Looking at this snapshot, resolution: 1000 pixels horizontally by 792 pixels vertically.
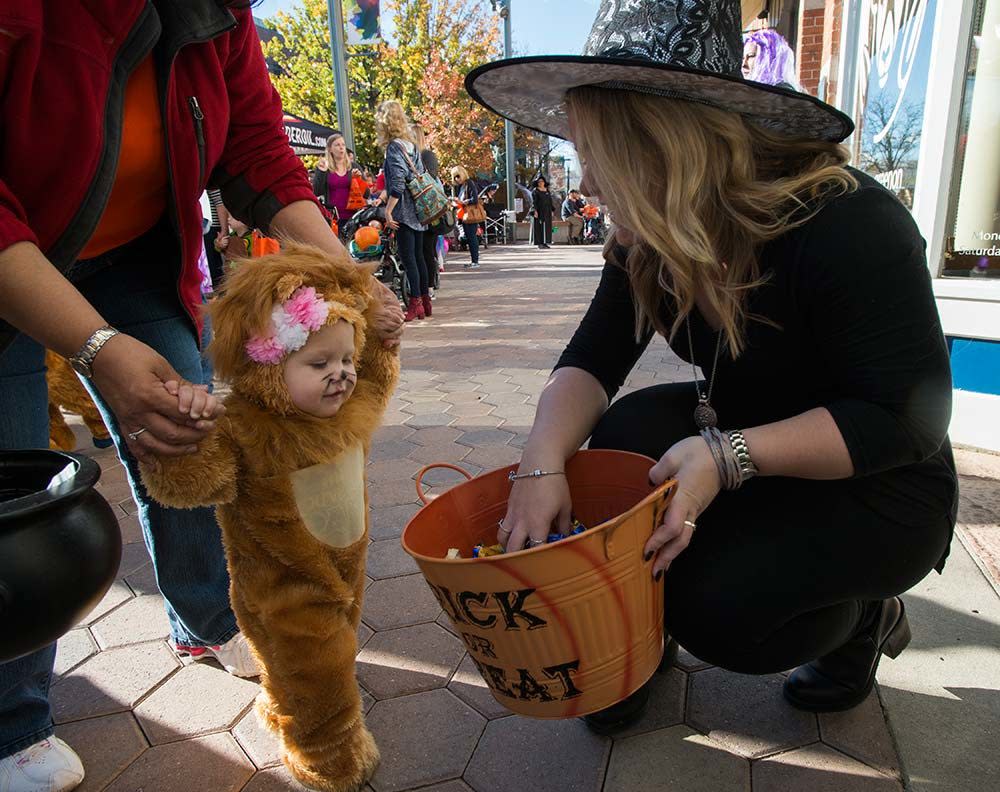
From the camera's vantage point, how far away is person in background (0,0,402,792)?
1137mm

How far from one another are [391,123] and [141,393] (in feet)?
19.6

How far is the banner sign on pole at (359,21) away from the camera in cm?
961

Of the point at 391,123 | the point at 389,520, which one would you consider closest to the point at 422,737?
the point at 389,520

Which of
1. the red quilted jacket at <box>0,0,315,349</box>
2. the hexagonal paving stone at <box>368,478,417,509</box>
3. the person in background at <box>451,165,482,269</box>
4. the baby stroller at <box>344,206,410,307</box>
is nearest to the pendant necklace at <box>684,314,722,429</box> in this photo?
the red quilted jacket at <box>0,0,315,349</box>

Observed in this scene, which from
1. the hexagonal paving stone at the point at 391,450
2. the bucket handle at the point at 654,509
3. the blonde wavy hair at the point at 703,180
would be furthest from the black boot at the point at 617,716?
the hexagonal paving stone at the point at 391,450

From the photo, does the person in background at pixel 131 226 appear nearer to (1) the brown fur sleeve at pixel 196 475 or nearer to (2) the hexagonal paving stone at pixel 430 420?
(1) the brown fur sleeve at pixel 196 475

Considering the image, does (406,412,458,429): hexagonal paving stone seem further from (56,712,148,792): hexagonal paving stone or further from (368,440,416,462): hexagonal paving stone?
(56,712,148,792): hexagonal paving stone

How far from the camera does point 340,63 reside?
9383mm

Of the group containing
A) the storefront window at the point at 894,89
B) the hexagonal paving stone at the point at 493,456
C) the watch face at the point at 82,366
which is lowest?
Answer: the hexagonal paving stone at the point at 493,456

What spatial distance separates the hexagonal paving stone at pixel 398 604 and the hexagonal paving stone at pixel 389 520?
14.6 inches

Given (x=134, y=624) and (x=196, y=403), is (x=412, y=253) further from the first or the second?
(x=196, y=403)

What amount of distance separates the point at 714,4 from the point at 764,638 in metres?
1.26

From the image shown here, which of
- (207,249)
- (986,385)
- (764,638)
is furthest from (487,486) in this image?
(207,249)

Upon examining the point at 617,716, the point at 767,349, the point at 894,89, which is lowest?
the point at 617,716
